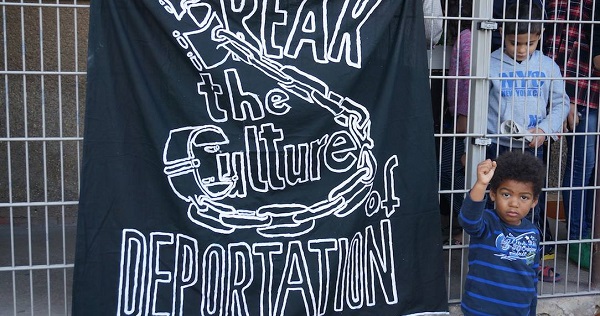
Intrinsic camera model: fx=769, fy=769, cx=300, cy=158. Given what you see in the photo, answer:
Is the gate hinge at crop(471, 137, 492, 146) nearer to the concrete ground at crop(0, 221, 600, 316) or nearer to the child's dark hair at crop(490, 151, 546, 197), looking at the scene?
the child's dark hair at crop(490, 151, 546, 197)

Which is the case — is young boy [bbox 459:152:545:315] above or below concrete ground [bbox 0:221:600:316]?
above

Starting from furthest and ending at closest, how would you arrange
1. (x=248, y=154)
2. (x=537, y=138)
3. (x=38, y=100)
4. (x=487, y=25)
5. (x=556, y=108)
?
(x=38, y=100)
(x=556, y=108)
(x=537, y=138)
(x=487, y=25)
(x=248, y=154)

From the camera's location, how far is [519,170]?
12.9 feet

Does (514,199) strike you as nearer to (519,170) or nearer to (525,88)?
(519,170)

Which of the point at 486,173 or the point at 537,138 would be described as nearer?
the point at 486,173

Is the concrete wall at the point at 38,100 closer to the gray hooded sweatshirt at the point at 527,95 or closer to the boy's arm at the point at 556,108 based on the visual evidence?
the gray hooded sweatshirt at the point at 527,95

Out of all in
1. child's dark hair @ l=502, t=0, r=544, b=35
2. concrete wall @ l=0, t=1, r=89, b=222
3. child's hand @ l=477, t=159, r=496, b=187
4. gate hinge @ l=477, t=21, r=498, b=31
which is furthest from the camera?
concrete wall @ l=0, t=1, r=89, b=222

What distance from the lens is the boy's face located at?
12.9 ft

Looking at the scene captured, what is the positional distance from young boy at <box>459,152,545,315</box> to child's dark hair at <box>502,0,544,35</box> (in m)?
0.94

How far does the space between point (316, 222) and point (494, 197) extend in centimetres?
95

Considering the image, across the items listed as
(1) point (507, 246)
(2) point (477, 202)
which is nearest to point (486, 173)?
(2) point (477, 202)

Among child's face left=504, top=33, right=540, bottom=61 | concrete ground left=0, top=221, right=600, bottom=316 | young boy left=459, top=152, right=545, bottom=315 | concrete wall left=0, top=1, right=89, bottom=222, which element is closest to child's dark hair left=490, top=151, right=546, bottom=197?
young boy left=459, top=152, right=545, bottom=315

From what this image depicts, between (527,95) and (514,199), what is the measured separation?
0.95 meters

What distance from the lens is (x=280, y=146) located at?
12.8 feet
